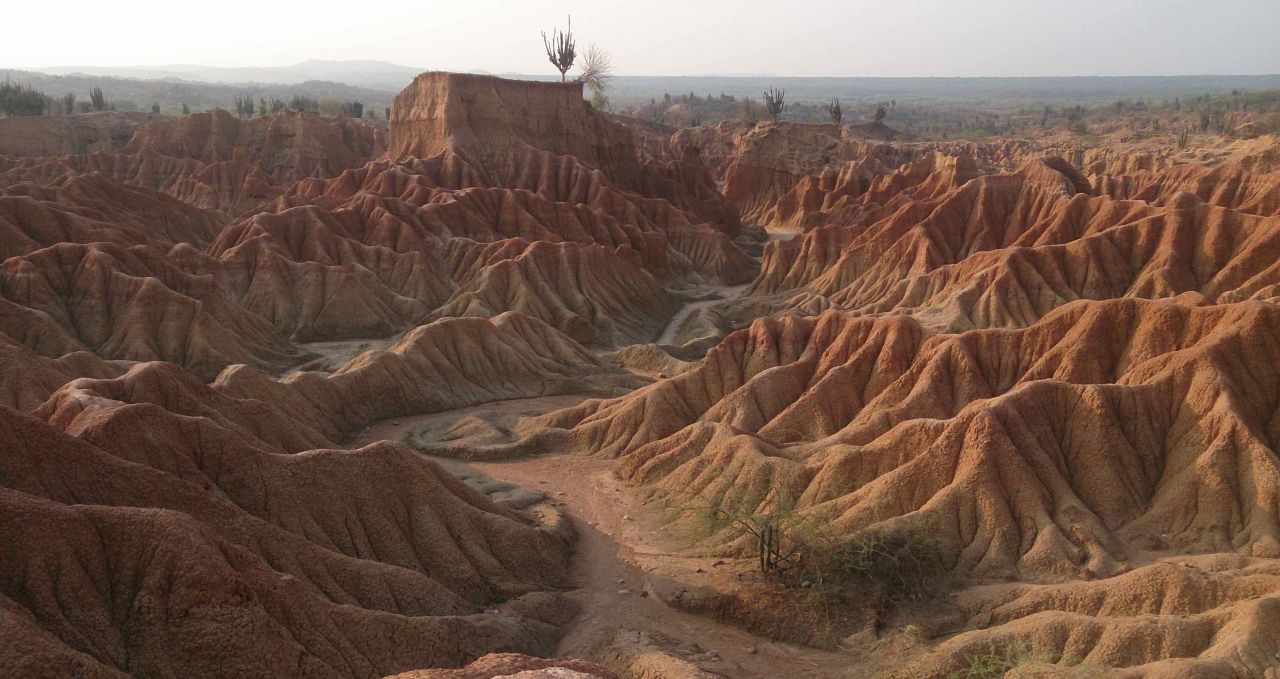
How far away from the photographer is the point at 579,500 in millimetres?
35031

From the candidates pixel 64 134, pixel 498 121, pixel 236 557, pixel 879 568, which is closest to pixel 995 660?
pixel 879 568

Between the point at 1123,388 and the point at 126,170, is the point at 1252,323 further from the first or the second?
the point at 126,170

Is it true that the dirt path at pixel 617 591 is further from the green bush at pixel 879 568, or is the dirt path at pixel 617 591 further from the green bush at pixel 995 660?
the green bush at pixel 995 660

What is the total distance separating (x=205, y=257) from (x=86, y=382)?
1461 inches

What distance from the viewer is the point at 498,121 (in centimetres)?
9425

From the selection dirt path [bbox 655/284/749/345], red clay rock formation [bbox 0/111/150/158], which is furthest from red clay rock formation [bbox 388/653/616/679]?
red clay rock formation [bbox 0/111/150/158]

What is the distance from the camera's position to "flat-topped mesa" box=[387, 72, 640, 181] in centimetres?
9262

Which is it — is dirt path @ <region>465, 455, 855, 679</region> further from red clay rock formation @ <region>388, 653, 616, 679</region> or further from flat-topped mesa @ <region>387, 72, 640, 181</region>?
flat-topped mesa @ <region>387, 72, 640, 181</region>

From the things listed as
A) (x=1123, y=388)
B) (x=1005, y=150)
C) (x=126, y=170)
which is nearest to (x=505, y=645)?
(x=1123, y=388)

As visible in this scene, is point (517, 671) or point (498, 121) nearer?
point (517, 671)

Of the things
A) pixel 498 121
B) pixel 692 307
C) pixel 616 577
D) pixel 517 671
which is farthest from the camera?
pixel 498 121

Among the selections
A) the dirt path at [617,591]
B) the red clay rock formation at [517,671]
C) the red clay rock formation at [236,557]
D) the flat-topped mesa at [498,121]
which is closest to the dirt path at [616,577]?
the dirt path at [617,591]

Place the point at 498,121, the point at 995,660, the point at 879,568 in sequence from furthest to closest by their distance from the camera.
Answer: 1. the point at 498,121
2. the point at 879,568
3. the point at 995,660

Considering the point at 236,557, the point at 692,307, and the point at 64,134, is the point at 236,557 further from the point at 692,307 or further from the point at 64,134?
the point at 64,134
